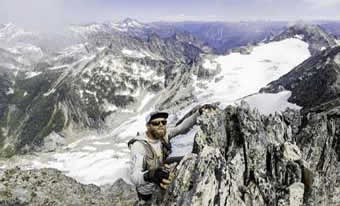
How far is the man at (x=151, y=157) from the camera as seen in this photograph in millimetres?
9102

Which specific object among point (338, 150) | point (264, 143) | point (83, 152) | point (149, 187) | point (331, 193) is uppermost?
point (149, 187)

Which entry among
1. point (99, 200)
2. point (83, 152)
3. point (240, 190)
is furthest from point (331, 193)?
point (83, 152)

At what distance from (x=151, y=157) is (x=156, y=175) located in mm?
967

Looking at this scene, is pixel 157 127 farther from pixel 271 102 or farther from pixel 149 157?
pixel 271 102

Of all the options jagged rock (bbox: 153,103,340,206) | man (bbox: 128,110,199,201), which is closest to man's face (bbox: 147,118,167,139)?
man (bbox: 128,110,199,201)

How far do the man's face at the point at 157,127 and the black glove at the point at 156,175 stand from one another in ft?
4.88

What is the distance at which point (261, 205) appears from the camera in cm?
1268

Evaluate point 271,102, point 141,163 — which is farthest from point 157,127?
point 271,102

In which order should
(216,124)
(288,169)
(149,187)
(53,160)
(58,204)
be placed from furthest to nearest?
(53,160)
(58,204)
(216,124)
(288,169)
(149,187)

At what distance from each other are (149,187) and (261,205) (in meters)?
5.22

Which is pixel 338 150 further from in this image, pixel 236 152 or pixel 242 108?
pixel 236 152

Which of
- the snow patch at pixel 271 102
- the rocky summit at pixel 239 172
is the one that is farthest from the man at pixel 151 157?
the snow patch at pixel 271 102

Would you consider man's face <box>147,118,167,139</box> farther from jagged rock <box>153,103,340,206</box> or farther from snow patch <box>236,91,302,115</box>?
snow patch <box>236,91,302,115</box>

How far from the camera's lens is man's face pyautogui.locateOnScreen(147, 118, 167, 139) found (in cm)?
1030
